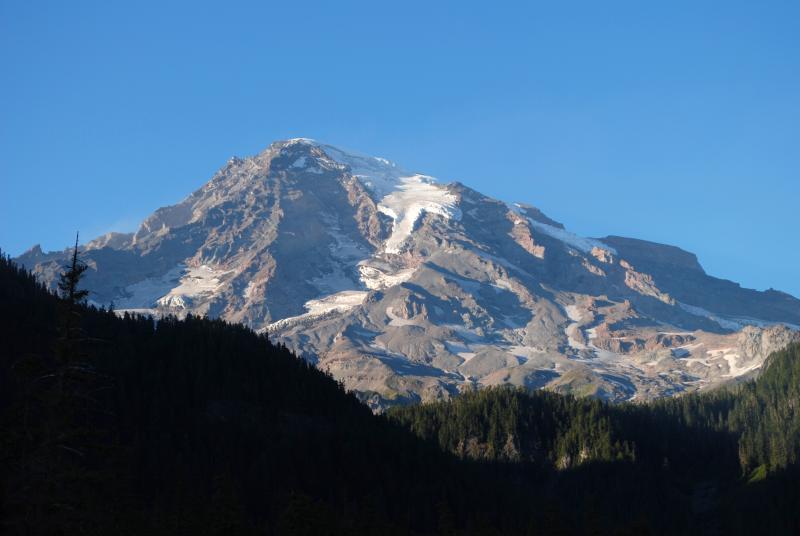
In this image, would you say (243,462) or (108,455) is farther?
(243,462)

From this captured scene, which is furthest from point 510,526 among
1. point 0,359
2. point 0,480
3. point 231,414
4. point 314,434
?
point 0,480

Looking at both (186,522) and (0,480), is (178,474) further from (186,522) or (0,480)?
(0,480)

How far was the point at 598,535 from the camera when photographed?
95750 millimetres

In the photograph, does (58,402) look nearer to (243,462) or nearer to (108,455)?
(108,455)

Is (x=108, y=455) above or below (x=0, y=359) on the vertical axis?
below

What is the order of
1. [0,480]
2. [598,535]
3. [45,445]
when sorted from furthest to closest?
[598,535], [0,480], [45,445]

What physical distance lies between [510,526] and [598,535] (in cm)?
7743

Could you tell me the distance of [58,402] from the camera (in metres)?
41.4


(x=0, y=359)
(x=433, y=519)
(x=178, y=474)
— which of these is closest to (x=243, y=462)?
(x=178, y=474)

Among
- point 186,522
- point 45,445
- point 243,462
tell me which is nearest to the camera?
point 45,445

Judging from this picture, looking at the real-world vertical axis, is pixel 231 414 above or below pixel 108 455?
above

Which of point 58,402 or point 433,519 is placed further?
point 433,519

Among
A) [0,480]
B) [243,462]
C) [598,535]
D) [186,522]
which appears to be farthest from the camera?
[243,462]

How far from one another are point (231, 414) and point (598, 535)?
377 ft
